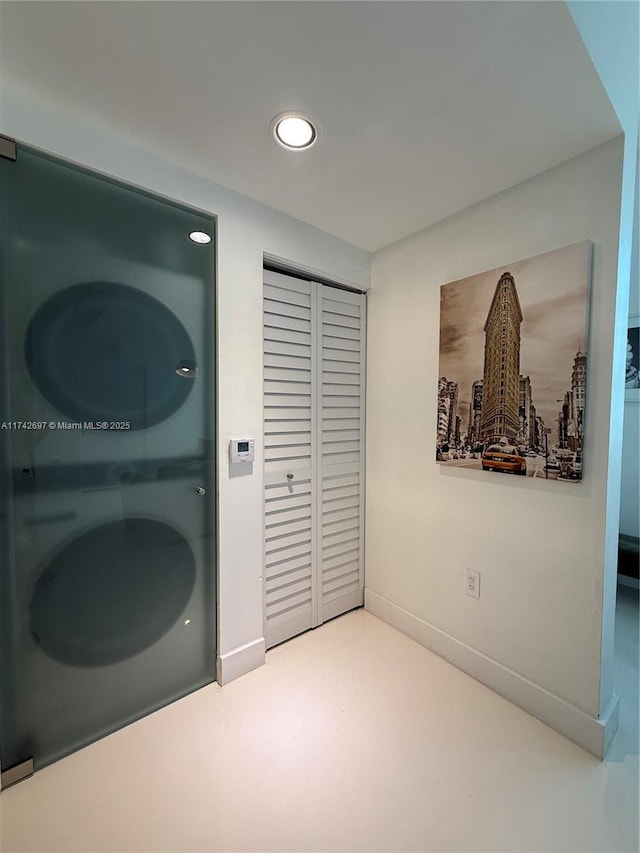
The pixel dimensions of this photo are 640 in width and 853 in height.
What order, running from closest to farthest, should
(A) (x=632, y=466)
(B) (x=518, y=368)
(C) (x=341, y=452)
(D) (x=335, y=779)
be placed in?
(D) (x=335, y=779), (B) (x=518, y=368), (C) (x=341, y=452), (A) (x=632, y=466)

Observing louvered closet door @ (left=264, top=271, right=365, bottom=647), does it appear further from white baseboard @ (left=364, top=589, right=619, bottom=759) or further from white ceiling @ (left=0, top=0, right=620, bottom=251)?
white ceiling @ (left=0, top=0, right=620, bottom=251)

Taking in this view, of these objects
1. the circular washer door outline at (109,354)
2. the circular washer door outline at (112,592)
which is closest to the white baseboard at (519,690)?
the circular washer door outline at (112,592)

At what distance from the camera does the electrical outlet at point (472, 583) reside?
161 cm

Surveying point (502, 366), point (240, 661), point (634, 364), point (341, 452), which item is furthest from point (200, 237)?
point (634, 364)

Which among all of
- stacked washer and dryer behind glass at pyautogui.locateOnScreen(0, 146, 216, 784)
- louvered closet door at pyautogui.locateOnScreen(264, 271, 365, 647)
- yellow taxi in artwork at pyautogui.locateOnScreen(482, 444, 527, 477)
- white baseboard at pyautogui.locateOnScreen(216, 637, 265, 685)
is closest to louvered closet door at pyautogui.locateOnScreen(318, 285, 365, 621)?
louvered closet door at pyautogui.locateOnScreen(264, 271, 365, 647)

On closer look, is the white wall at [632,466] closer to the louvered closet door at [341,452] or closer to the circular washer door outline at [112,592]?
the louvered closet door at [341,452]

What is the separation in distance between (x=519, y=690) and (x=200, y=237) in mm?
2367

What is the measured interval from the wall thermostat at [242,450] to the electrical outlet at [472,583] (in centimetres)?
116

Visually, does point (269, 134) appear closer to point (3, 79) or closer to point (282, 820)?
point (3, 79)

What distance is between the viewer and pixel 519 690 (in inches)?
57.5

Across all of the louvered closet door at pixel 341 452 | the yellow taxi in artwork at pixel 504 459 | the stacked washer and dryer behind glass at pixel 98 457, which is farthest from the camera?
the louvered closet door at pixel 341 452

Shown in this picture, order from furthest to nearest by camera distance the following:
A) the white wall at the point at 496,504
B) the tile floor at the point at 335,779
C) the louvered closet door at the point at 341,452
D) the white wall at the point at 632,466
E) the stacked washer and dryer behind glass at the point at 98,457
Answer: the white wall at the point at 632,466 → the louvered closet door at the point at 341,452 → the white wall at the point at 496,504 → the stacked washer and dryer behind glass at the point at 98,457 → the tile floor at the point at 335,779

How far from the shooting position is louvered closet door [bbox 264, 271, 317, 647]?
1.76 m

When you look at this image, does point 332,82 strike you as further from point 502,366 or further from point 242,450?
point 242,450
